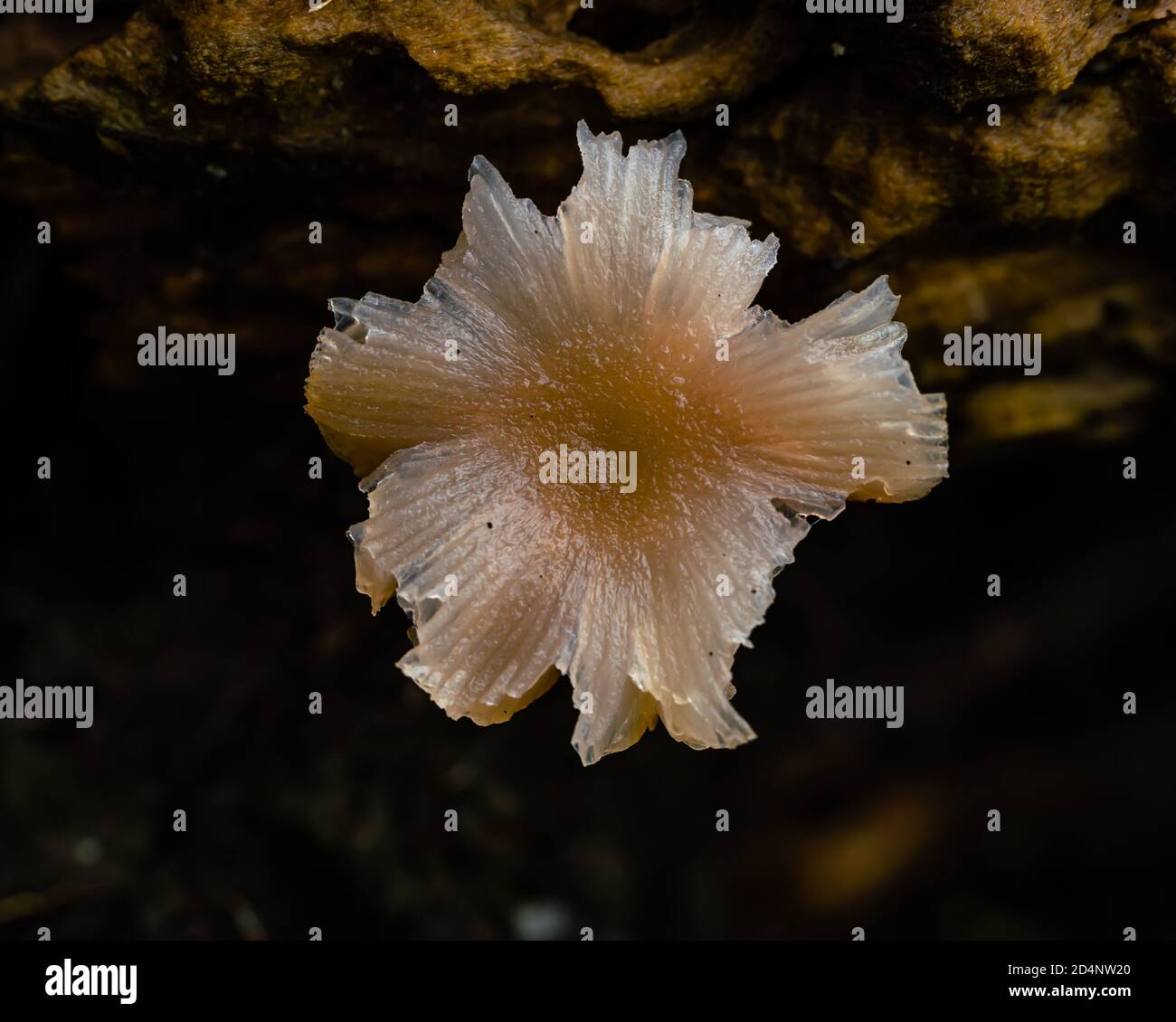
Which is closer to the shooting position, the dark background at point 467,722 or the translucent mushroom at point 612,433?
the translucent mushroom at point 612,433

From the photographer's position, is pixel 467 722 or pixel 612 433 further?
pixel 467 722

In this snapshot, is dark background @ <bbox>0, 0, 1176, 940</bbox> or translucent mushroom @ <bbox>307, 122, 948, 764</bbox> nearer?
translucent mushroom @ <bbox>307, 122, 948, 764</bbox>

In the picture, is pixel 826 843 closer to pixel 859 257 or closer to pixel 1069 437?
pixel 1069 437

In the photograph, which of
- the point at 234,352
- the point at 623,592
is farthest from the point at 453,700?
the point at 234,352

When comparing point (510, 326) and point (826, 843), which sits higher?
point (510, 326)
